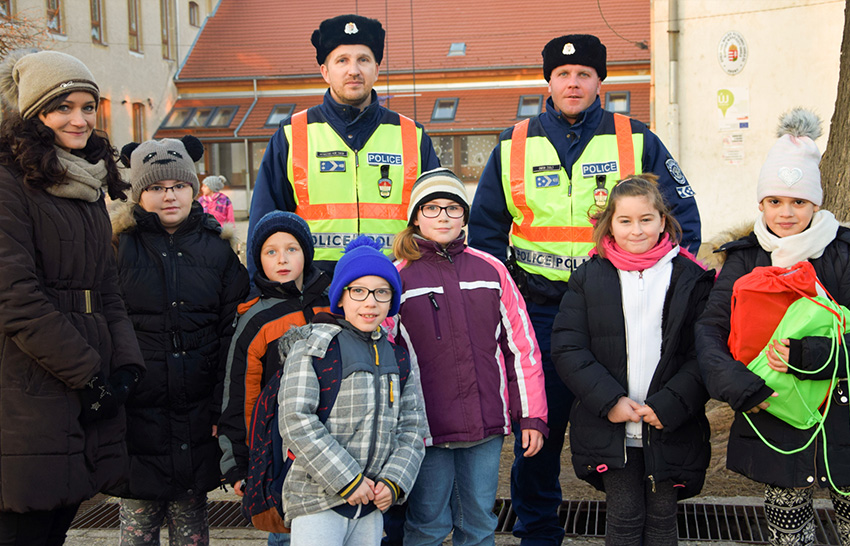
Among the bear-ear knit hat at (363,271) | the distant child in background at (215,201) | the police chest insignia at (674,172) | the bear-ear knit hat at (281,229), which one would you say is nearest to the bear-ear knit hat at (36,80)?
the bear-ear knit hat at (281,229)

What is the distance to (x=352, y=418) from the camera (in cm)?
294

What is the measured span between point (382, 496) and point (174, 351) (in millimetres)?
1109

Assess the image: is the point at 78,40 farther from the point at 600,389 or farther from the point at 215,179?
the point at 600,389

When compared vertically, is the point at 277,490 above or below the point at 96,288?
below

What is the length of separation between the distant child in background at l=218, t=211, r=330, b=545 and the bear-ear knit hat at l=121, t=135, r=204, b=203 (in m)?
0.47

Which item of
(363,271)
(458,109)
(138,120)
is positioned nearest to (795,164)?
(363,271)

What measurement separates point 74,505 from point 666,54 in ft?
40.7

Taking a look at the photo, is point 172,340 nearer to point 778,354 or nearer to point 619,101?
point 778,354

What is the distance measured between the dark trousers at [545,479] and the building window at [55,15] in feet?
71.1

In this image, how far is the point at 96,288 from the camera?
2.95 metres

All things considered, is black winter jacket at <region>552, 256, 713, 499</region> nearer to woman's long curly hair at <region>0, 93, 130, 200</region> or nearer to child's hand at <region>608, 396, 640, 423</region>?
child's hand at <region>608, 396, 640, 423</region>

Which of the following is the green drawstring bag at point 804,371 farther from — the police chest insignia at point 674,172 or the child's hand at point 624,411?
the police chest insignia at point 674,172

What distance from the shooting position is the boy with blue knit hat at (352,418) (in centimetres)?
286

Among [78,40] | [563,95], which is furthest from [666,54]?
[78,40]
